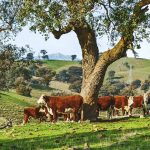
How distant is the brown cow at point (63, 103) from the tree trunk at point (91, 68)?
505 millimetres

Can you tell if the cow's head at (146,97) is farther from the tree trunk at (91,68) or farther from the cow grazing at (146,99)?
the tree trunk at (91,68)

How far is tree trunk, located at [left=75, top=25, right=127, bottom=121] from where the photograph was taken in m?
30.2

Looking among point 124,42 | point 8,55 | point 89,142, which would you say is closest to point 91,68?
point 124,42

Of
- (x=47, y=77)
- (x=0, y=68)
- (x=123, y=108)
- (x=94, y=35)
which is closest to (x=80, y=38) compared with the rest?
(x=94, y=35)

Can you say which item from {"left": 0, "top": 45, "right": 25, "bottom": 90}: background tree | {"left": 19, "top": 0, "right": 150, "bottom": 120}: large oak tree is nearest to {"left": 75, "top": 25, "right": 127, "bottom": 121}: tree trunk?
{"left": 19, "top": 0, "right": 150, "bottom": 120}: large oak tree

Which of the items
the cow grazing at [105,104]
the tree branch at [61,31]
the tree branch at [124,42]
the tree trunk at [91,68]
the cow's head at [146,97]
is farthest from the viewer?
the cow's head at [146,97]

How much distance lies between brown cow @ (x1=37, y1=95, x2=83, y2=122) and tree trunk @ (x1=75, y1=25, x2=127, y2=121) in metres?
0.50

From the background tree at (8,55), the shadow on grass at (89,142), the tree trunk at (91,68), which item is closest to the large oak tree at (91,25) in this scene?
the tree trunk at (91,68)

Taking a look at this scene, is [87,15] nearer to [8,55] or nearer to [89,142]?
[89,142]

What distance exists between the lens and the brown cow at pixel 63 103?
102 ft

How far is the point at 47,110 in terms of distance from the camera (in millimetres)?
32812

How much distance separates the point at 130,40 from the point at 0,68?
37772 millimetres

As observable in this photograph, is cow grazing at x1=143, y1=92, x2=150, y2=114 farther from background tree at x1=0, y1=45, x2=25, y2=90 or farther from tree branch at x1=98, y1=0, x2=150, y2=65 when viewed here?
background tree at x1=0, y1=45, x2=25, y2=90

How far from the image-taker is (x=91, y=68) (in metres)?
30.9
